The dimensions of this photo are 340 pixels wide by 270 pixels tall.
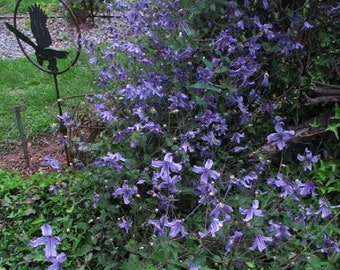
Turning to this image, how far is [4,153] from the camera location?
11.3ft

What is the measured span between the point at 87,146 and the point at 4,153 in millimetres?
1216

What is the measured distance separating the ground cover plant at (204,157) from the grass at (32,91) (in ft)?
3.03

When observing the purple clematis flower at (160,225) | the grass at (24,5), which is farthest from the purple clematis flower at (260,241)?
the grass at (24,5)

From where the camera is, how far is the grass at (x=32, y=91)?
3.68 m

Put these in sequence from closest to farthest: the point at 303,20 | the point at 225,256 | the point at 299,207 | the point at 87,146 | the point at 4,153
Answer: the point at 225,256
the point at 299,207
the point at 87,146
the point at 303,20
the point at 4,153

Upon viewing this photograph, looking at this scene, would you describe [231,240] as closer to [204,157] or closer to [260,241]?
[260,241]

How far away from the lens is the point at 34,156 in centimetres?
338

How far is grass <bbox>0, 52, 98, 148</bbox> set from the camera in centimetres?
368

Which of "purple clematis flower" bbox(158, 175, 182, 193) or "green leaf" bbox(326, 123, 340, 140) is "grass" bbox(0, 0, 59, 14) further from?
"purple clematis flower" bbox(158, 175, 182, 193)

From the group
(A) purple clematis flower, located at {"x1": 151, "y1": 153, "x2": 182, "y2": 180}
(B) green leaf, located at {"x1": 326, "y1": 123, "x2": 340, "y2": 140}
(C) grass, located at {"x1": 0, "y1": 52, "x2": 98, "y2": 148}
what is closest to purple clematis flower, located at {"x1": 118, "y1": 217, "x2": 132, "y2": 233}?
(A) purple clematis flower, located at {"x1": 151, "y1": 153, "x2": 182, "y2": 180}

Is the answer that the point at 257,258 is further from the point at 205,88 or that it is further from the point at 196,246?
the point at 205,88

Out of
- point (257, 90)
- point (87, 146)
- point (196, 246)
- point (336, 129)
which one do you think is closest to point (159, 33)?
point (257, 90)

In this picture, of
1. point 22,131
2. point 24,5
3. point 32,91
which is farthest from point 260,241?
point 24,5

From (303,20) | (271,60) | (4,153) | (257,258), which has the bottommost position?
(4,153)
